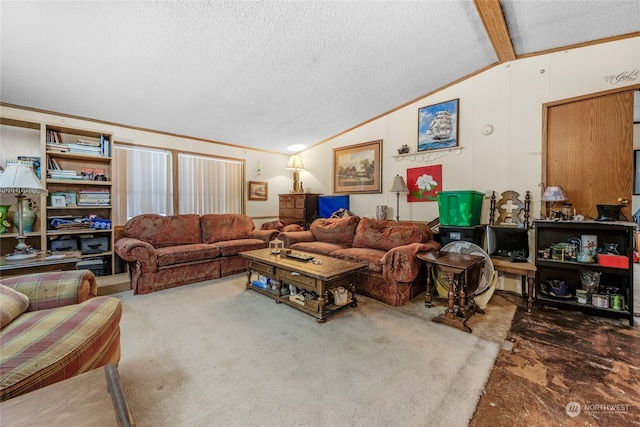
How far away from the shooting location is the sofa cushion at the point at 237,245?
390 centimetres

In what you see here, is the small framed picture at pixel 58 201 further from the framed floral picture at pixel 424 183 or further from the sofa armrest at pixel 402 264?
the framed floral picture at pixel 424 183

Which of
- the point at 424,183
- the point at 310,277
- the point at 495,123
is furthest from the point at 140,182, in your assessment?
the point at 495,123

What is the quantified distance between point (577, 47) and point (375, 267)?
10.4 feet

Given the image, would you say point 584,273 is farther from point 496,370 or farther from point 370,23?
point 370,23

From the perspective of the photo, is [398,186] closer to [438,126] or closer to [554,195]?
[438,126]

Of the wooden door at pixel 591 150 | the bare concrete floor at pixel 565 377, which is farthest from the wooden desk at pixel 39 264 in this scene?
the wooden door at pixel 591 150

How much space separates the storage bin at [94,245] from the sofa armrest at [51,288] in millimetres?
1962

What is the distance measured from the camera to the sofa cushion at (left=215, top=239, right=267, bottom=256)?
3.90 metres

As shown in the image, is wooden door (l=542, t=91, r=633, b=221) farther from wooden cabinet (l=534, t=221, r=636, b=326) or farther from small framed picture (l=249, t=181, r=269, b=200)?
small framed picture (l=249, t=181, r=269, b=200)

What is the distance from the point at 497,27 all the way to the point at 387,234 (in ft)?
7.87

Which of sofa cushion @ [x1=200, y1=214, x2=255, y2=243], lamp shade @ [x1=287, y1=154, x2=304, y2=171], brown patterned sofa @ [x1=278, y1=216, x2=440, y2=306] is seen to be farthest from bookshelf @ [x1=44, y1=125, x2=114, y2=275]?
lamp shade @ [x1=287, y1=154, x2=304, y2=171]

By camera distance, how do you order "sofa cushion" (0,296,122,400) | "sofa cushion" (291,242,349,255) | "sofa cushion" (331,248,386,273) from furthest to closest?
"sofa cushion" (291,242,349,255) < "sofa cushion" (331,248,386,273) < "sofa cushion" (0,296,122,400)

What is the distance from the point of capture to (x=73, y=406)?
0.84 meters

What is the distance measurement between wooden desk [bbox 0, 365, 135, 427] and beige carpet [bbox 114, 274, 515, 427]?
1.84 ft
